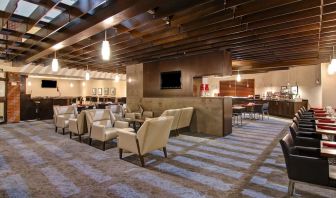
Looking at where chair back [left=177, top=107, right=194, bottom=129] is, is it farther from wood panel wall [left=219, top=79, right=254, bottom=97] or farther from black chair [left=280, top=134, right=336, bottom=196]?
wood panel wall [left=219, top=79, right=254, bottom=97]

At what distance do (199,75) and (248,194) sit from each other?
15.8 ft

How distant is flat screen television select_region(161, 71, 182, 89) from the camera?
7.62m

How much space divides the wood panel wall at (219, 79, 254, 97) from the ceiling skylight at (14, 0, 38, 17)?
13.0m

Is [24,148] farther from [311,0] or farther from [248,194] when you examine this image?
[311,0]

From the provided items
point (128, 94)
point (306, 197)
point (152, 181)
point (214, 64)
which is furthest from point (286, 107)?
point (152, 181)

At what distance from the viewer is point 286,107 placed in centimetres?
1034

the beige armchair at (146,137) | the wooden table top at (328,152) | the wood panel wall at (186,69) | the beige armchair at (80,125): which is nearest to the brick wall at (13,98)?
the beige armchair at (80,125)

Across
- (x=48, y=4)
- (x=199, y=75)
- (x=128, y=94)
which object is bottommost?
(x=128, y=94)

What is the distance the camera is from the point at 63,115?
684cm

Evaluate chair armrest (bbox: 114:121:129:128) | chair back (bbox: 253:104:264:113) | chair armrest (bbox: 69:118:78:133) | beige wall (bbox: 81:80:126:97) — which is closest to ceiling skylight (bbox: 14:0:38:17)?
chair armrest (bbox: 69:118:78:133)

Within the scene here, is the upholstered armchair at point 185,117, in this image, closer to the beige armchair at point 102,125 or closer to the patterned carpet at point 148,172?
the patterned carpet at point 148,172

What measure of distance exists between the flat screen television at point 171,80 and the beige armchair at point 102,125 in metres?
3.10

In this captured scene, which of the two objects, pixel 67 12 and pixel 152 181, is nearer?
pixel 152 181

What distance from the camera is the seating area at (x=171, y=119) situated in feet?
8.92
